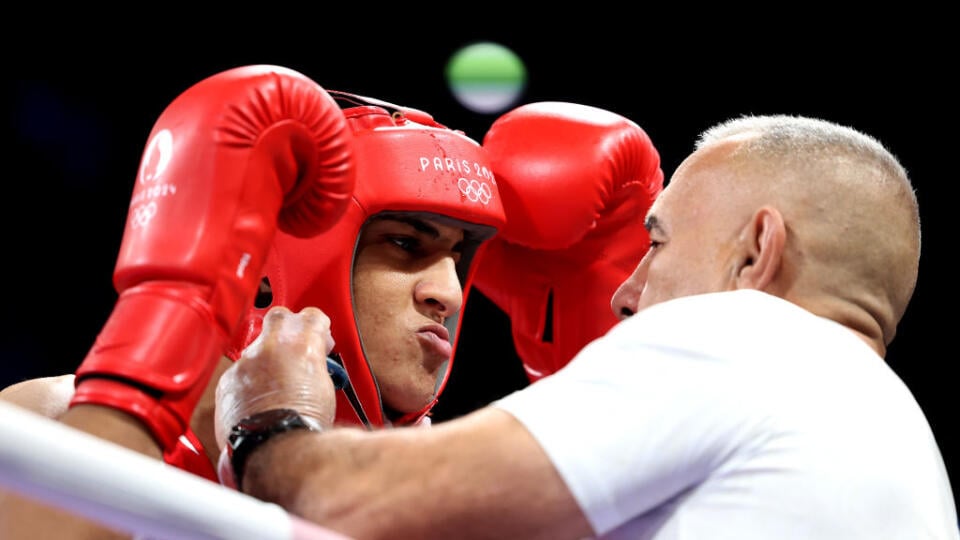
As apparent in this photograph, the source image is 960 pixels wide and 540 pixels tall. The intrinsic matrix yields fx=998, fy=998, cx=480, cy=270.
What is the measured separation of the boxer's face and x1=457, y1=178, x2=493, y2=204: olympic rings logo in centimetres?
9

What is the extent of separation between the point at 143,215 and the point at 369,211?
71 centimetres

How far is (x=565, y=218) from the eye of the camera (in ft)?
7.48

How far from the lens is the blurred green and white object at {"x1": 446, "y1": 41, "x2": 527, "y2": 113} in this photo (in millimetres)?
4324

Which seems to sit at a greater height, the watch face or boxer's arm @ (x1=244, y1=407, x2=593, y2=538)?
boxer's arm @ (x1=244, y1=407, x2=593, y2=538)

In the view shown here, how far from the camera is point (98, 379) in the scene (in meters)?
1.21

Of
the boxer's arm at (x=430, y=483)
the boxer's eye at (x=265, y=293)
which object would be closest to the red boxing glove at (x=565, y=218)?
the boxer's eye at (x=265, y=293)

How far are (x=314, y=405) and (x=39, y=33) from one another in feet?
9.64

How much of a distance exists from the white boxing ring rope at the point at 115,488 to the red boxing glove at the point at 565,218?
5.11ft

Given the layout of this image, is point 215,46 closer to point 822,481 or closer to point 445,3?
point 445,3

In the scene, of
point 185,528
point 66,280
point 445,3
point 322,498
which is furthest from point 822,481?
point 445,3

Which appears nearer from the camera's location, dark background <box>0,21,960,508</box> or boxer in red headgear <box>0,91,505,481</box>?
boxer in red headgear <box>0,91,505,481</box>

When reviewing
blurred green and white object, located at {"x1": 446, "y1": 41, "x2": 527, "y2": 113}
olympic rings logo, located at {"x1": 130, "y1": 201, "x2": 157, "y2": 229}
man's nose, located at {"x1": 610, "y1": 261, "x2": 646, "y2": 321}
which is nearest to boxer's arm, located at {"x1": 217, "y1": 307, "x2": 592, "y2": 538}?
olympic rings logo, located at {"x1": 130, "y1": 201, "x2": 157, "y2": 229}

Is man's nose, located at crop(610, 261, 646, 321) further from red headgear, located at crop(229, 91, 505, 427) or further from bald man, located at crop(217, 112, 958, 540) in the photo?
red headgear, located at crop(229, 91, 505, 427)

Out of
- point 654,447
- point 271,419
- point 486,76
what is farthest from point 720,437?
point 486,76
